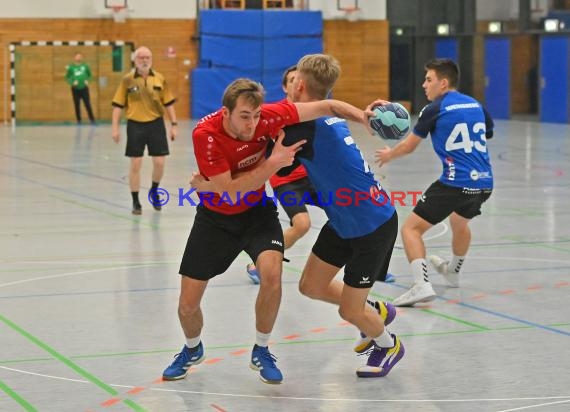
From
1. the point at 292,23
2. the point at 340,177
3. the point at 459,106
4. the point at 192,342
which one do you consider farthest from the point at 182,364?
the point at 292,23

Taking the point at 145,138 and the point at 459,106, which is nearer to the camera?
the point at 459,106

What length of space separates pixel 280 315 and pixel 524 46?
30.4 meters

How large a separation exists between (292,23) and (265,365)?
32.4m

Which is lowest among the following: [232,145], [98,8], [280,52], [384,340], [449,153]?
[384,340]

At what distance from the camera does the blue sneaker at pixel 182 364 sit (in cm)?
639

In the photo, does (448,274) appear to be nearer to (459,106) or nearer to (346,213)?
(459,106)

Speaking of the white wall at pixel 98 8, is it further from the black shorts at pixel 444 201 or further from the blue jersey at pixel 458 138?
the black shorts at pixel 444 201

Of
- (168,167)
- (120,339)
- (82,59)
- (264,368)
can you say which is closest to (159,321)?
(120,339)

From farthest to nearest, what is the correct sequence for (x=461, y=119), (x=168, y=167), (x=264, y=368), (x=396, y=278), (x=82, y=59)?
(x=82, y=59)
(x=168, y=167)
(x=396, y=278)
(x=461, y=119)
(x=264, y=368)

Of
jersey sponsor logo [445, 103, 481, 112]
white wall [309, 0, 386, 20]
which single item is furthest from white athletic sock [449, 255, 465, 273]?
white wall [309, 0, 386, 20]

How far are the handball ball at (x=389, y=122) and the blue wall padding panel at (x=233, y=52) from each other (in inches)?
1255

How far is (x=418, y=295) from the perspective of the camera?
852cm

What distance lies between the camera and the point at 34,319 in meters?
8.08

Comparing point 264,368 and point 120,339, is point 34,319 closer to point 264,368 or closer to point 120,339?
point 120,339
